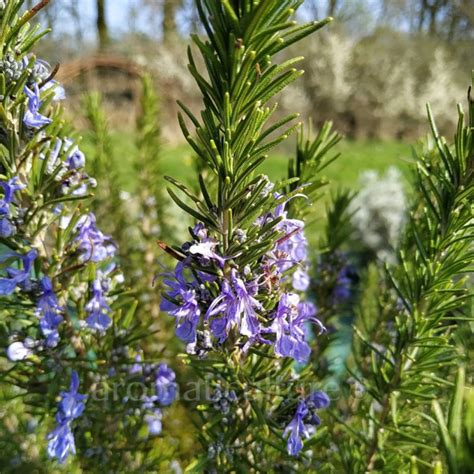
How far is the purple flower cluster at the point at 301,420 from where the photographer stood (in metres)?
0.70

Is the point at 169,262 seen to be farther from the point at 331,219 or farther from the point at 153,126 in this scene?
the point at 331,219

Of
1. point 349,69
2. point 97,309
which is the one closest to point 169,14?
point 349,69

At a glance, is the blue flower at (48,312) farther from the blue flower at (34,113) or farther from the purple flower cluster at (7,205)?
the blue flower at (34,113)

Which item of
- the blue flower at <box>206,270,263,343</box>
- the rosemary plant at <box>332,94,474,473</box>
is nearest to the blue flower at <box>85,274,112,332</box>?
the blue flower at <box>206,270,263,343</box>

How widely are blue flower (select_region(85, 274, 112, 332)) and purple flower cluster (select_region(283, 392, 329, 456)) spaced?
381 millimetres

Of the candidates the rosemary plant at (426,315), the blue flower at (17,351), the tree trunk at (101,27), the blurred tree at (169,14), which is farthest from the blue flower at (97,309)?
the blurred tree at (169,14)

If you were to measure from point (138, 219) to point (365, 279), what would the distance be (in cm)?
99

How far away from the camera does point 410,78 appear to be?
1208 centimetres

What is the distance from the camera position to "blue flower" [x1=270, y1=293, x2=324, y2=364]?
629 mm

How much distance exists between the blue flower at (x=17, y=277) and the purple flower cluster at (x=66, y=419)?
0.61 feet

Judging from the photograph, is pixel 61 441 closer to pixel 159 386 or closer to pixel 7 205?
pixel 159 386

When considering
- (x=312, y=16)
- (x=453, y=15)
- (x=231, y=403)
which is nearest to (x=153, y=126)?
(x=231, y=403)

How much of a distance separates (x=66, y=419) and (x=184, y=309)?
0.38m

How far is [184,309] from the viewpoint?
62 centimetres
